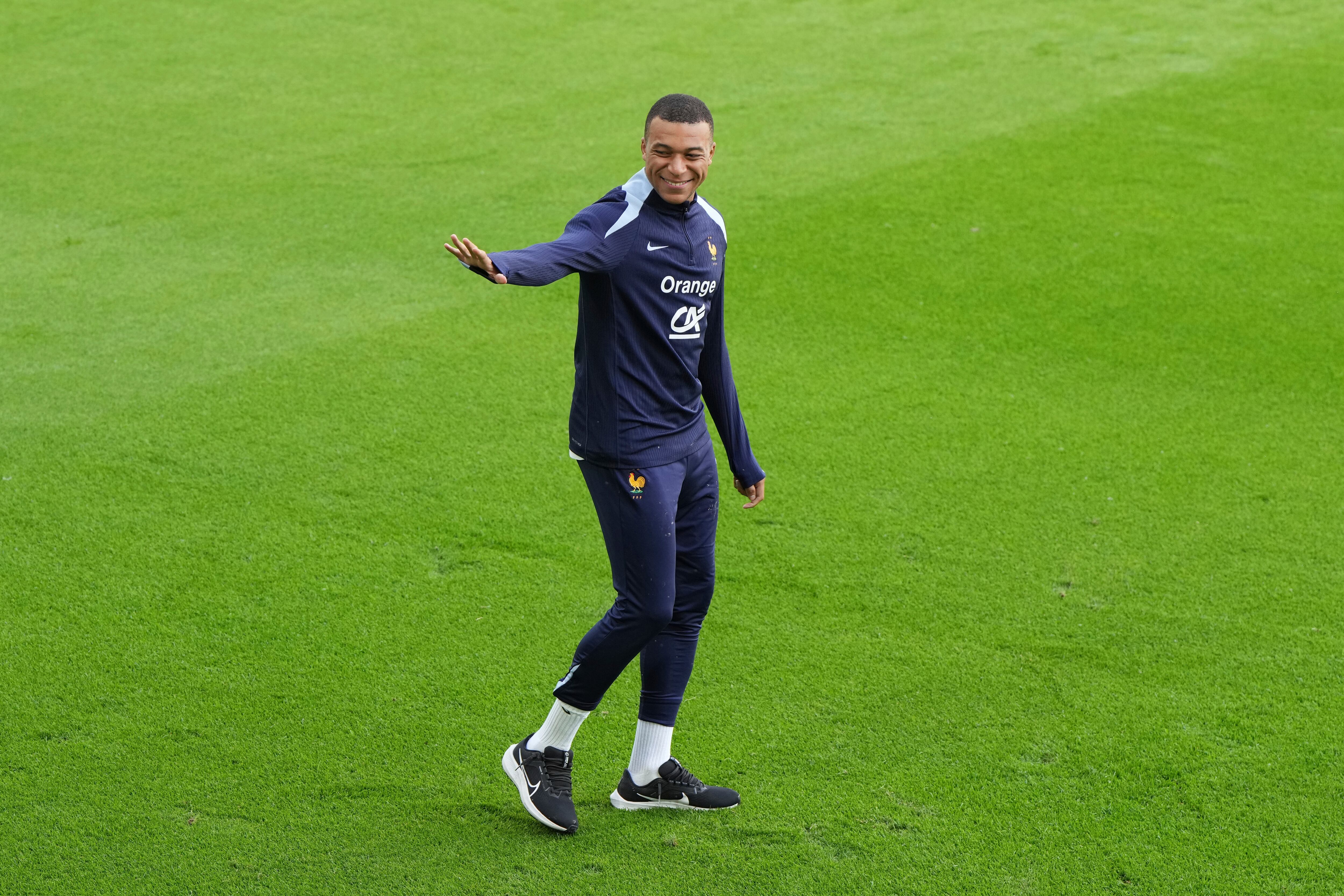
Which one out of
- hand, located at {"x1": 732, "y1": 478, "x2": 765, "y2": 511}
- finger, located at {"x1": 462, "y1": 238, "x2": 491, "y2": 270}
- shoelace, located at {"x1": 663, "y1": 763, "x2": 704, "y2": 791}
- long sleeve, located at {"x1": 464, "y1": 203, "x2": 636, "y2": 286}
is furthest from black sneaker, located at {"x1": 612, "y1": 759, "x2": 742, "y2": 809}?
finger, located at {"x1": 462, "y1": 238, "x2": 491, "y2": 270}

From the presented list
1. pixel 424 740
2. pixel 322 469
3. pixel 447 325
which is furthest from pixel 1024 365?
pixel 424 740

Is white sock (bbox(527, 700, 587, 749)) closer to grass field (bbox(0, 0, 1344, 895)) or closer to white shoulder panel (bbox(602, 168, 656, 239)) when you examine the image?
grass field (bbox(0, 0, 1344, 895))

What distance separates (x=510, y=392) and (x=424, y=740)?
2645 millimetres

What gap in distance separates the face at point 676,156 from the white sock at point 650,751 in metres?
1.52

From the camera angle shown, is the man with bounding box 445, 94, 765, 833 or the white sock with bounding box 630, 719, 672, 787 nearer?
the man with bounding box 445, 94, 765, 833

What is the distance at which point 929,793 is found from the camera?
3.90 meters

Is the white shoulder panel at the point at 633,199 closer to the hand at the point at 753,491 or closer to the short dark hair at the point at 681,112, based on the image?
the short dark hair at the point at 681,112

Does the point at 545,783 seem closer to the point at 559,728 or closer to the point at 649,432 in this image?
the point at 559,728

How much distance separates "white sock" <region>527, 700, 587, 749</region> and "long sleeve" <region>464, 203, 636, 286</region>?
1255 millimetres

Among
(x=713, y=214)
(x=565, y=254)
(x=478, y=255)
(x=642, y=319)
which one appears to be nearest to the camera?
(x=478, y=255)

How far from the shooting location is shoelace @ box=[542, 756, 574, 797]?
375 cm

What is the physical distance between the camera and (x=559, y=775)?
3773mm

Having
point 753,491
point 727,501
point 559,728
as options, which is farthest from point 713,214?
point 727,501

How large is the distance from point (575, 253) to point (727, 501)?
2532 millimetres
